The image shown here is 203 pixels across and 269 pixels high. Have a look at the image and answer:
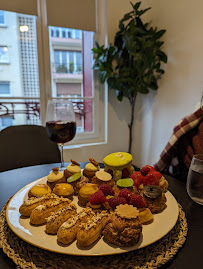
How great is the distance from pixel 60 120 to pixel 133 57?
4.66 ft

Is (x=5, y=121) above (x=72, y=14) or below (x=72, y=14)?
below

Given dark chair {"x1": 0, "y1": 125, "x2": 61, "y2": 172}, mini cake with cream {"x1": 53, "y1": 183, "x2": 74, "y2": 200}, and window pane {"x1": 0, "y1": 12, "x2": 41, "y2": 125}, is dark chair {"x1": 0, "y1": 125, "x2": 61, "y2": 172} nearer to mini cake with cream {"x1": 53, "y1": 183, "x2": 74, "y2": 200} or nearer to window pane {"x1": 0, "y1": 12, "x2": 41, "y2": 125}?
mini cake with cream {"x1": 53, "y1": 183, "x2": 74, "y2": 200}

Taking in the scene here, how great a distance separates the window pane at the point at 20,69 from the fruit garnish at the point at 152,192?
1.91 m

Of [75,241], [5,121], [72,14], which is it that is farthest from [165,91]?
[75,241]

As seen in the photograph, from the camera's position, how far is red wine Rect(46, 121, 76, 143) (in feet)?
2.84

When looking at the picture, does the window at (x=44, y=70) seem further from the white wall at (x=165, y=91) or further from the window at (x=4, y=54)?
the white wall at (x=165, y=91)

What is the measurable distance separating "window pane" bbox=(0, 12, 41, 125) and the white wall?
0.72 metres

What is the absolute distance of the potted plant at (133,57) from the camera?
1.92 metres

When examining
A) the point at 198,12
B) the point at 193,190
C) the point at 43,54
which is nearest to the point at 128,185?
the point at 193,190

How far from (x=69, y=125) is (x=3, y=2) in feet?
5.55

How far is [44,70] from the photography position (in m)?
2.15

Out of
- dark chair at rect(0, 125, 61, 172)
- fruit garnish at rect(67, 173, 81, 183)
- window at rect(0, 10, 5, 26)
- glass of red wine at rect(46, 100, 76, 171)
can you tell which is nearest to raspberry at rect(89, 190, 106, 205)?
fruit garnish at rect(67, 173, 81, 183)

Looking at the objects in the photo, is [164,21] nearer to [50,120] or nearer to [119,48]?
[119,48]

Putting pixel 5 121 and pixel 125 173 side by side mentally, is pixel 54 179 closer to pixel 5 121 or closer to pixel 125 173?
pixel 125 173
